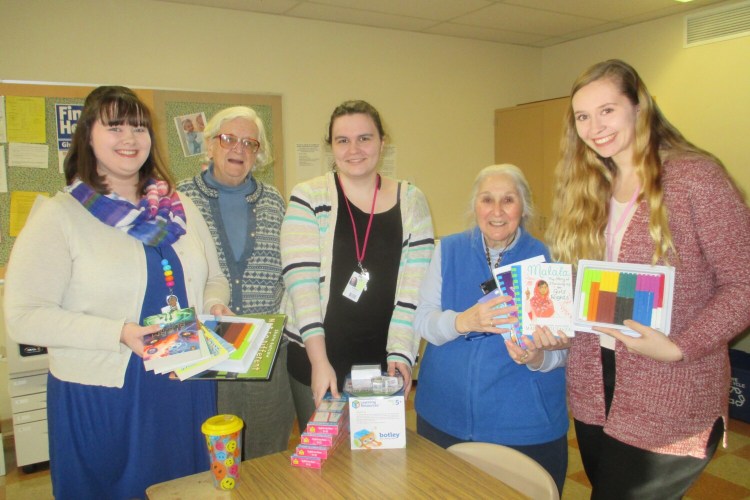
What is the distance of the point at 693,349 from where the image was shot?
1.38 meters

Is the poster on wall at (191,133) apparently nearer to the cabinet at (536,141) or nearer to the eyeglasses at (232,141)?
the eyeglasses at (232,141)

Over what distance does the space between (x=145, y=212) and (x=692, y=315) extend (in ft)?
5.37

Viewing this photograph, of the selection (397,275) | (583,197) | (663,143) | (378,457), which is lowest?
(378,457)

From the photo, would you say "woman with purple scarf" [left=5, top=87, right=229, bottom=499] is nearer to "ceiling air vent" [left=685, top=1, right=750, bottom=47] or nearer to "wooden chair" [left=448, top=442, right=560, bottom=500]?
"wooden chair" [left=448, top=442, right=560, bottom=500]

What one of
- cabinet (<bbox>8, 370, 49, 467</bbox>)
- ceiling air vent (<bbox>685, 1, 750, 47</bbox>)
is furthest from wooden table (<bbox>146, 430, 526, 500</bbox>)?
ceiling air vent (<bbox>685, 1, 750, 47</bbox>)

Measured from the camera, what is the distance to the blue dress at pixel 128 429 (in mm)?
1583

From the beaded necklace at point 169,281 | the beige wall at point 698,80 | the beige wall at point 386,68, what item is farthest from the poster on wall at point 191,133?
the beige wall at point 698,80

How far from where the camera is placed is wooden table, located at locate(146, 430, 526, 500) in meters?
1.35

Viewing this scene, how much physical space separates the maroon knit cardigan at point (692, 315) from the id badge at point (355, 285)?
2.84 feet

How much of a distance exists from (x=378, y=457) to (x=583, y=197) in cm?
100

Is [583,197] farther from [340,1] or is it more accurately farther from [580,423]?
[340,1]

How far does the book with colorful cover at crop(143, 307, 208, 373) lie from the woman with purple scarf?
4 cm

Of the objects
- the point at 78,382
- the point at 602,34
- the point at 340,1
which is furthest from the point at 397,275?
the point at 602,34

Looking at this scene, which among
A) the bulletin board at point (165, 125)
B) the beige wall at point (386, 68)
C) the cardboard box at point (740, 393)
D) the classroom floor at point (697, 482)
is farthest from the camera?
the cardboard box at point (740, 393)
